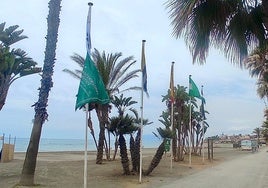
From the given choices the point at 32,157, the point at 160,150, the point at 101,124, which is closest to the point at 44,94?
the point at 32,157

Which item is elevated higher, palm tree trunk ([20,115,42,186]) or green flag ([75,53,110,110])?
green flag ([75,53,110,110])

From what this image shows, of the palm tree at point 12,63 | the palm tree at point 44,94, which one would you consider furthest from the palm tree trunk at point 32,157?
the palm tree at point 12,63

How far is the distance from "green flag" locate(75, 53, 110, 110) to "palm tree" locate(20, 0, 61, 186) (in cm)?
192

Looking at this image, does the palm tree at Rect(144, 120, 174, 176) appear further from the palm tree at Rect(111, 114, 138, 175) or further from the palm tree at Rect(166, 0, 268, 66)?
the palm tree at Rect(166, 0, 268, 66)

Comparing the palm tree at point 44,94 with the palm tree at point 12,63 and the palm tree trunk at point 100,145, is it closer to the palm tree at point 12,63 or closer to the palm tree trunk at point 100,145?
the palm tree at point 12,63

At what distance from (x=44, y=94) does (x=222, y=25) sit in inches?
298

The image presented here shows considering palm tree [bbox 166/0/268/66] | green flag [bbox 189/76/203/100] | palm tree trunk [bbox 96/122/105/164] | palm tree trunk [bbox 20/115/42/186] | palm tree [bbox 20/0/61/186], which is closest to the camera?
palm tree [bbox 166/0/268/66]

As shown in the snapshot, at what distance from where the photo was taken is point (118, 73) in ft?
96.7

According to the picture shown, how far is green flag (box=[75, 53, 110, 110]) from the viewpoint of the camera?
14016 mm

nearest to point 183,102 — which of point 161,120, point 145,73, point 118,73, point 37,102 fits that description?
point 161,120

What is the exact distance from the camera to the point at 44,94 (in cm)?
1570

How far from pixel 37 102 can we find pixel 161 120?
77.0ft

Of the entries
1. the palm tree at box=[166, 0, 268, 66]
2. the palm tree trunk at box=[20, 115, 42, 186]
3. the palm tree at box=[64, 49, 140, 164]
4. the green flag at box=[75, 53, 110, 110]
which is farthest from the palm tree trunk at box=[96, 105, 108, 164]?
the palm tree at box=[166, 0, 268, 66]

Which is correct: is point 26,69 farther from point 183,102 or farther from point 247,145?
point 247,145
